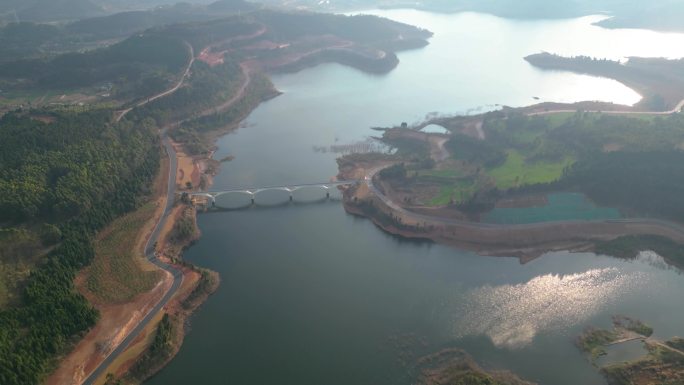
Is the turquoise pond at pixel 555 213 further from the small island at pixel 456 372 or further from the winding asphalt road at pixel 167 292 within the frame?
the winding asphalt road at pixel 167 292

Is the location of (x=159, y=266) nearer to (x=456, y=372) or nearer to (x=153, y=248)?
(x=153, y=248)

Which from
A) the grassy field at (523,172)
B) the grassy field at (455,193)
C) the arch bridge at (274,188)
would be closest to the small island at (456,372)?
the grassy field at (455,193)

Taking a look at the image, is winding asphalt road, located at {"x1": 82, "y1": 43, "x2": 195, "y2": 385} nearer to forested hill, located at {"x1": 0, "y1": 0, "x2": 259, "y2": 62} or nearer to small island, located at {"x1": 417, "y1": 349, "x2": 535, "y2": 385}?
small island, located at {"x1": 417, "y1": 349, "x2": 535, "y2": 385}

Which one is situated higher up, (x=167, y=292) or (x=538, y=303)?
(x=167, y=292)

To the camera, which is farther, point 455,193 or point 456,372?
point 455,193

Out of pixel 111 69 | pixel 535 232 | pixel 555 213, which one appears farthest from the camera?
pixel 111 69

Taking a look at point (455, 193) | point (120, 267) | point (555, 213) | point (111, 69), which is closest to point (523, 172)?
point (555, 213)

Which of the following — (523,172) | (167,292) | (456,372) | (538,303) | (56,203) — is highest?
(56,203)

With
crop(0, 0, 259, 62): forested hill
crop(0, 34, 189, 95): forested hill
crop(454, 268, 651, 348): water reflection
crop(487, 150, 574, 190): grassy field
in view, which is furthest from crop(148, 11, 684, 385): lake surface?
crop(0, 0, 259, 62): forested hill
